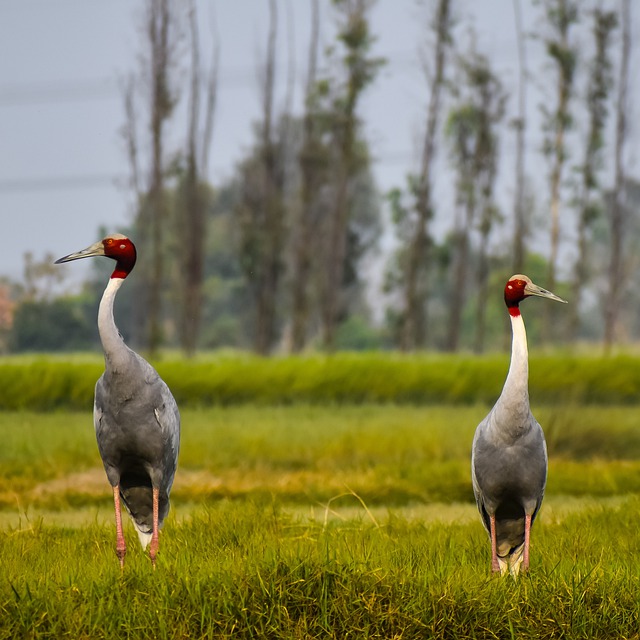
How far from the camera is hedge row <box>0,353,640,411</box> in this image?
14109 millimetres

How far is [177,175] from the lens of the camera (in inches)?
776

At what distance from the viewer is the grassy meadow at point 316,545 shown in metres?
4.24

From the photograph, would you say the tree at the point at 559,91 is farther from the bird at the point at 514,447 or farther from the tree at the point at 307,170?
the bird at the point at 514,447

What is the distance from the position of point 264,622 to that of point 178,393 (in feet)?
34.1

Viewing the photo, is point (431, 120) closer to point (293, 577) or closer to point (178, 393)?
point (178, 393)

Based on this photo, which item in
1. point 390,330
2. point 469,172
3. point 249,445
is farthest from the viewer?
point 390,330

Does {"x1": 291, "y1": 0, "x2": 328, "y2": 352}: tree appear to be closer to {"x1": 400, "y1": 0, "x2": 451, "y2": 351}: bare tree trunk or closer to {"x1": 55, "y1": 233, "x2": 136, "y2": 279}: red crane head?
{"x1": 400, "y1": 0, "x2": 451, "y2": 351}: bare tree trunk

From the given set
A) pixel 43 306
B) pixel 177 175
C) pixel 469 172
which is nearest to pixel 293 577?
pixel 177 175

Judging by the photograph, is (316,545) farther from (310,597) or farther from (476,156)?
(476,156)

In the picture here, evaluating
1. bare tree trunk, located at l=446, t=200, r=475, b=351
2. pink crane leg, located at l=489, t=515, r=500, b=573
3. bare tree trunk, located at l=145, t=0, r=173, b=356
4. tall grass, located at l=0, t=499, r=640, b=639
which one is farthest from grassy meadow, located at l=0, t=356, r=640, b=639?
bare tree trunk, located at l=446, t=200, r=475, b=351

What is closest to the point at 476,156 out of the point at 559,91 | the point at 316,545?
the point at 559,91

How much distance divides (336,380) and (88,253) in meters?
10.7

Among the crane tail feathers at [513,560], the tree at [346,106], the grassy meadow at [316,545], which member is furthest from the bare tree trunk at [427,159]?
the crane tail feathers at [513,560]

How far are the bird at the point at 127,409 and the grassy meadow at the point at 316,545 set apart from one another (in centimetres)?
41
